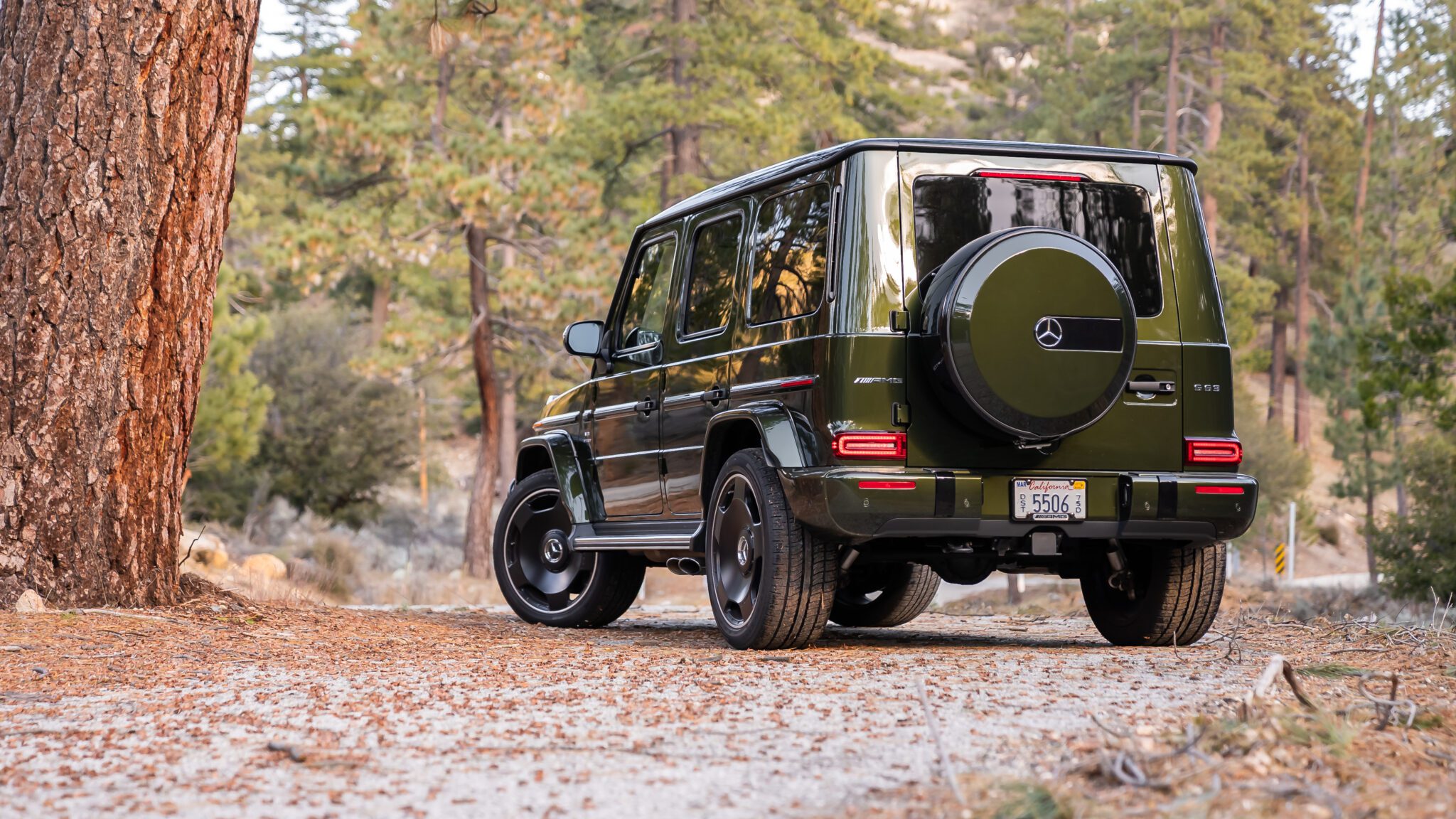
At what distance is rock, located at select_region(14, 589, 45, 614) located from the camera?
7523 millimetres

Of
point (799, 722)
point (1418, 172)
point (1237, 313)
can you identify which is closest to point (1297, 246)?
point (1237, 313)

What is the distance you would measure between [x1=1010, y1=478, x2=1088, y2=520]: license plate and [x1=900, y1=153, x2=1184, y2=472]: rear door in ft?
0.25

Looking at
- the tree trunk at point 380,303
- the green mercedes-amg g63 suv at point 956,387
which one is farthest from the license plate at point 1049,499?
the tree trunk at point 380,303

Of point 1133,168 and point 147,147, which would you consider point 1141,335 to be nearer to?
point 1133,168

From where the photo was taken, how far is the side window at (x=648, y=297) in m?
8.52

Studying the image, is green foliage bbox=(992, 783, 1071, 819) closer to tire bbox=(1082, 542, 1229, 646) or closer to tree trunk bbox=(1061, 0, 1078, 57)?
tire bbox=(1082, 542, 1229, 646)

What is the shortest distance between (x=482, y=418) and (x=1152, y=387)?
2111cm

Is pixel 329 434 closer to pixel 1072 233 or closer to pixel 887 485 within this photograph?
pixel 1072 233

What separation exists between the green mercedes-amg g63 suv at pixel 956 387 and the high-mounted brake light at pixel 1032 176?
12 mm

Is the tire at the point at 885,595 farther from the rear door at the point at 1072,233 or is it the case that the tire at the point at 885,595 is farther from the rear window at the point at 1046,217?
the rear window at the point at 1046,217

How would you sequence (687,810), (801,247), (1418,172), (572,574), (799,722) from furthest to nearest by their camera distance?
(1418,172) < (572,574) < (801,247) < (799,722) < (687,810)

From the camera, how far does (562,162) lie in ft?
87.9

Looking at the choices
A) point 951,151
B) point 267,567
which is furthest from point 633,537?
point 267,567

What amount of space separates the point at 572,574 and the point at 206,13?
3.76 m
